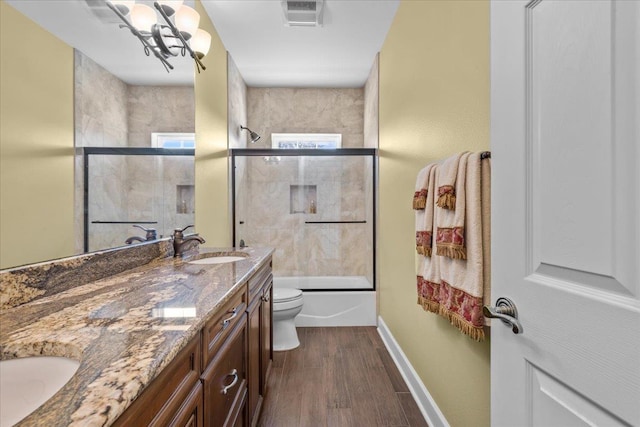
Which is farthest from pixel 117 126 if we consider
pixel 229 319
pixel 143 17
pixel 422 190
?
pixel 422 190

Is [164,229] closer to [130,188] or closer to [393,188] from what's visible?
[130,188]

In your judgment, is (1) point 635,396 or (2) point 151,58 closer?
(1) point 635,396

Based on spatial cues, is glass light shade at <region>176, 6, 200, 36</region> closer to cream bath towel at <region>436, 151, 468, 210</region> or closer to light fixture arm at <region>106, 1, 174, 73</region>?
light fixture arm at <region>106, 1, 174, 73</region>

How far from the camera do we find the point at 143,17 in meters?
1.48

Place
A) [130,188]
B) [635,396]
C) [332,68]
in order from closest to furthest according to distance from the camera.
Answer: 1. [635,396]
2. [130,188]
3. [332,68]

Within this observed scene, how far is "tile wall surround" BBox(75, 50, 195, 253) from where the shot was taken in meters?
1.11

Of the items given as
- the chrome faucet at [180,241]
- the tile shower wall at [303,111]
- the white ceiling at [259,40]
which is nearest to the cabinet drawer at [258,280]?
the chrome faucet at [180,241]

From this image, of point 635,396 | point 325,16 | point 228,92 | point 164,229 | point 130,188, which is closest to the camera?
point 635,396

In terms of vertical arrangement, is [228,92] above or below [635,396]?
above

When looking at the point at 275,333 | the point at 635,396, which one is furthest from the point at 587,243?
the point at 275,333

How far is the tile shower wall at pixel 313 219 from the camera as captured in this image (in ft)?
11.5

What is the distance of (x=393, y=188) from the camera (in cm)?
240

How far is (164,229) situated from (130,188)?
358 millimetres

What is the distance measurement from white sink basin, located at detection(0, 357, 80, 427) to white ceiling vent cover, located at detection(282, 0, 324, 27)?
7.87 feet
